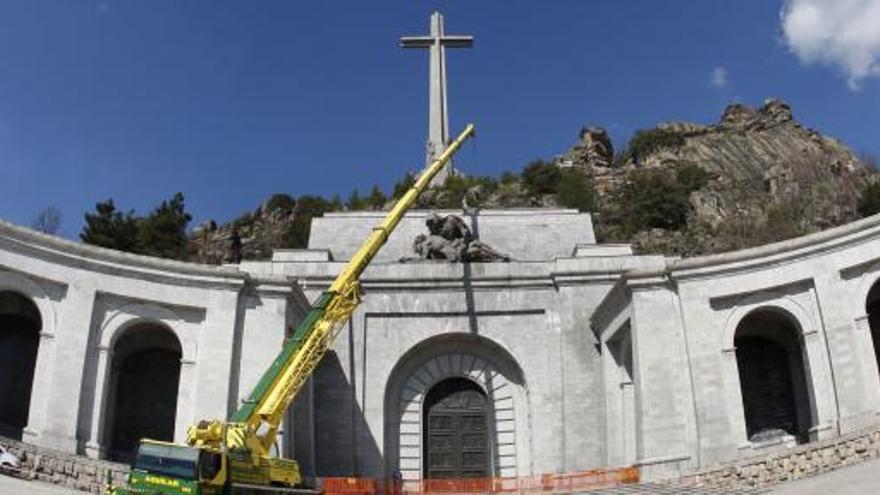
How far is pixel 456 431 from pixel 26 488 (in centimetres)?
1575

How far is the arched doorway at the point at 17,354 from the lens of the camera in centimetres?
2919

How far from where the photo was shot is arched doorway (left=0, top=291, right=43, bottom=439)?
2919 centimetres

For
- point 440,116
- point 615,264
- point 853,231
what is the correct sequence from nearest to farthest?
point 853,231 → point 615,264 → point 440,116

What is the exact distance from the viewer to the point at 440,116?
61.3m

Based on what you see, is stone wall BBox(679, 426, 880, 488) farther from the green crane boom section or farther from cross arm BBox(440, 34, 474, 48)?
cross arm BBox(440, 34, 474, 48)

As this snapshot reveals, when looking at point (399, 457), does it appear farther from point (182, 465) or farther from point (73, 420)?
point (182, 465)

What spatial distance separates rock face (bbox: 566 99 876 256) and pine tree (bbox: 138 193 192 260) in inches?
1063

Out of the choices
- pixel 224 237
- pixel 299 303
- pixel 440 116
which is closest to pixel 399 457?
pixel 299 303

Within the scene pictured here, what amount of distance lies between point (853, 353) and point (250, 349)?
17472 mm

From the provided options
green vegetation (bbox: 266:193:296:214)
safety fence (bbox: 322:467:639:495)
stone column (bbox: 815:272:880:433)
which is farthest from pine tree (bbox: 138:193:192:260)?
stone column (bbox: 815:272:880:433)

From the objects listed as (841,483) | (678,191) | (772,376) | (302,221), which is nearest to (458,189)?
(302,221)

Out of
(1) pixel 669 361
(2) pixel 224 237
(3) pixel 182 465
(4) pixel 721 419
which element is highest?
(2) pixel 224 237

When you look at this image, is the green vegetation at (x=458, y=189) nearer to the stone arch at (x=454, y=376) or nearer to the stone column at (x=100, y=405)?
the stone arch at (x=454, y=376)

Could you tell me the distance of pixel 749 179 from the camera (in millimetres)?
83438
